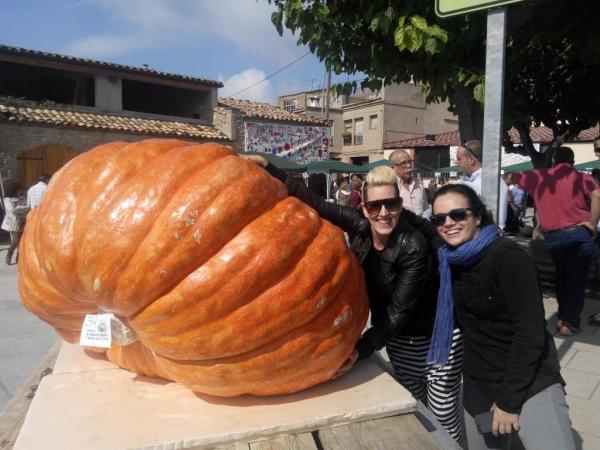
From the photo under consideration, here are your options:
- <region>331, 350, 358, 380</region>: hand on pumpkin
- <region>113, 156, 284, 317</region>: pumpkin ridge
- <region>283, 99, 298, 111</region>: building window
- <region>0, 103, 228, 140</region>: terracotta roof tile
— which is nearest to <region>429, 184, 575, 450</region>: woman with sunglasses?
<region>331, 350, 358, 380</region>: hand on pumpkin

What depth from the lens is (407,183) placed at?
518 cm

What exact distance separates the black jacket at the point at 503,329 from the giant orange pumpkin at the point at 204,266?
0.66 m

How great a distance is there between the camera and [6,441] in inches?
65.6

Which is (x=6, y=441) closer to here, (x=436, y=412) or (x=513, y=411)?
(x=436, y=412)

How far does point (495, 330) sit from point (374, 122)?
36.0 m

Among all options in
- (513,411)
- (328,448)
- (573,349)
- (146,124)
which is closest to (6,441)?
(328,448)

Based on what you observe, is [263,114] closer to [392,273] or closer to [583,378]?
[583,378]

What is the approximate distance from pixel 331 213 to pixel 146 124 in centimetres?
1575

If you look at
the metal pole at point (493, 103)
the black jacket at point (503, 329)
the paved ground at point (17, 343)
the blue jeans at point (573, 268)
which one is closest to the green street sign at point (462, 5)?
the metal pole at point (493, 103)

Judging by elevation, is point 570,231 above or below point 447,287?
above

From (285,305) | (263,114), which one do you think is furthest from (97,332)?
(263,114)

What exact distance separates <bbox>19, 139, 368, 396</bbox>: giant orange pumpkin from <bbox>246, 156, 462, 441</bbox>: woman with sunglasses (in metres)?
0.33

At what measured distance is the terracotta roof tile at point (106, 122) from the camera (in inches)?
539

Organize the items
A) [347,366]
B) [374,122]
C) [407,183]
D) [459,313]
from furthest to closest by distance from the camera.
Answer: [374,122] → [407,183] → [459,313] → [347,366]
